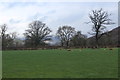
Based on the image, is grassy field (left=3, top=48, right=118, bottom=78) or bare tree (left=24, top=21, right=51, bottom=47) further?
bare tree (left=24, top=21, right=51, bottom=47)

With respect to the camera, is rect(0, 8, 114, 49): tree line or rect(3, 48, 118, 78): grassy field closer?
rect(3, 48, 118, 78): grassy field

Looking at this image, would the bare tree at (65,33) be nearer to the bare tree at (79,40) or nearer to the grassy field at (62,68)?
the bare tree at (79,40)

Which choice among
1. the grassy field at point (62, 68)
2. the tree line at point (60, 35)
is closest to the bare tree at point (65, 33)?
the tree line at point (60, 35)

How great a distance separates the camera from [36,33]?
80000 mm

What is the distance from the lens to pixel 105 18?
6731 centimetres

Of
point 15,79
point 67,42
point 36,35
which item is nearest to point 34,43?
point 36,35

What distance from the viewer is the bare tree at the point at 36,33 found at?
258 ft

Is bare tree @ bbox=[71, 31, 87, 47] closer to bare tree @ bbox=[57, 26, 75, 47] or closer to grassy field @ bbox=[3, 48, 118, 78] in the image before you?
bare tree @ bbox=[57, 26, 75, 47]

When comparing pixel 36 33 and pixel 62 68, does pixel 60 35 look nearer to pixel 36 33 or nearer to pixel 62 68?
pixel 36 33

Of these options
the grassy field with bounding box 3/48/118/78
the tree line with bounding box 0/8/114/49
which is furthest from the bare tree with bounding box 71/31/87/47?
the grassy field with bounding box 3/48/118/78

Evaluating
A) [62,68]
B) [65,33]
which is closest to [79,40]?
[65,33]

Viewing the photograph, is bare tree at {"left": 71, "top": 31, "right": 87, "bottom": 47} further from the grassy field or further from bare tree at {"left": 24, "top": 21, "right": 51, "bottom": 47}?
the grassy field

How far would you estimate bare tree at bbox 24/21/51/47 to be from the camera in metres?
78.5

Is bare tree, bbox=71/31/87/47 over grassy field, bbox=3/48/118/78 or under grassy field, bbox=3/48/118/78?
over
